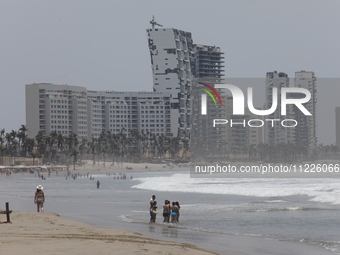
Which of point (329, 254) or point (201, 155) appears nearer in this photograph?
point (329, 254)

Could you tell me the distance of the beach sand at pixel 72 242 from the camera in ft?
50.6

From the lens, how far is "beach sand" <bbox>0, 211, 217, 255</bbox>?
1543 cm

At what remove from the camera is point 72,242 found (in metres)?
17.1

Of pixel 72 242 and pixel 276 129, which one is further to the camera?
pixel 276 129

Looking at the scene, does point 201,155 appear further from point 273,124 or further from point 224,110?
point 273,124

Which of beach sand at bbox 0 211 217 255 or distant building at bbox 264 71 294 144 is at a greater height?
distant building at bbox 264 71 294 144

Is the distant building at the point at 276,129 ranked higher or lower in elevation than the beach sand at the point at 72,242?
higher

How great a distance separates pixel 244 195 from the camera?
5216 centimetres

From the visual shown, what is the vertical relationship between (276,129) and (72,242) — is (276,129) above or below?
above

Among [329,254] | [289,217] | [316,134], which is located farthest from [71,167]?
[329,254]

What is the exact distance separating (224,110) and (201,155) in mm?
10985

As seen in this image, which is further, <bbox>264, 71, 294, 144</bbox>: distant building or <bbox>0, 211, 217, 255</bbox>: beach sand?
<bbox>264, 71, 294, 144</bbox>: distant building

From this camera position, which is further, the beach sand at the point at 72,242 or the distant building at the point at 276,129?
the distant building at the point at 276,129

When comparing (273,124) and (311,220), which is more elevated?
(273,124)
